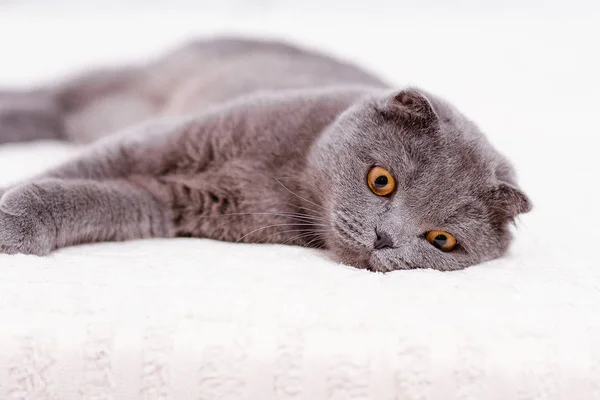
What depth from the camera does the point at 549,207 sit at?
1.67 metres

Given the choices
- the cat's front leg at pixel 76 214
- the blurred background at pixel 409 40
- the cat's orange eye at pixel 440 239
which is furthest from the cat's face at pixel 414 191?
the blurred background at pixel 409 40

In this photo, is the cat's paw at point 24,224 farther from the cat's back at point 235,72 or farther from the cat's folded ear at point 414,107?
the cat's back at point 235,72

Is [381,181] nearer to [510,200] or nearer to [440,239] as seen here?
[440,239]

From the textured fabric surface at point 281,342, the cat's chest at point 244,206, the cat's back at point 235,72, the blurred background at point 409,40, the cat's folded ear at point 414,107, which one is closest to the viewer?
the textured fabric surface at point 281,342

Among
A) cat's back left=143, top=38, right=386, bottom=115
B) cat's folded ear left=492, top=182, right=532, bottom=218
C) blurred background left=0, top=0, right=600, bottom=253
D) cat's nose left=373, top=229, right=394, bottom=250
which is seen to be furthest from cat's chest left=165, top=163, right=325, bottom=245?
blurred background left=0, top=0, right=600, bottom=253

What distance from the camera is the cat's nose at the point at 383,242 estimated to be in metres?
1.16

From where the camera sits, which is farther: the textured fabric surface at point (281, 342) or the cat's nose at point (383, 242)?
the cat's nose at point (383, 242)

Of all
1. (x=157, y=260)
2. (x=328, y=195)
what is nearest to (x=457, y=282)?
(x=328, y=195)

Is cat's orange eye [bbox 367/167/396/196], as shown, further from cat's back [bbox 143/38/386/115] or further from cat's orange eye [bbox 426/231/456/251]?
cat's back [bbox 143/38/386/115]

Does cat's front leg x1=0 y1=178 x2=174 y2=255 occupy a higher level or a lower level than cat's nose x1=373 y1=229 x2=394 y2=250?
lower

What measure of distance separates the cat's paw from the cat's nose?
0.62m

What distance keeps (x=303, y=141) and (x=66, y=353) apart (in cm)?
76

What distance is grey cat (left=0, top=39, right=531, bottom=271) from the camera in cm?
119

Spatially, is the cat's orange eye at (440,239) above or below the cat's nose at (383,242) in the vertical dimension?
above
